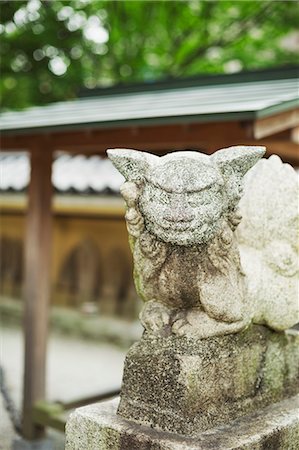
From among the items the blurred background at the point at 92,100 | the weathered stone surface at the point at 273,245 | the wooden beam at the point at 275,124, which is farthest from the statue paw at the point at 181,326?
the blurred background at the point at 92,100

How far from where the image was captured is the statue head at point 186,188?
2531mm

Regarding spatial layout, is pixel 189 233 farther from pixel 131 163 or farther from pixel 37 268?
pixel 37 268

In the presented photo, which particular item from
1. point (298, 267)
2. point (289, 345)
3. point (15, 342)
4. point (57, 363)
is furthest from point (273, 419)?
point (15, 342)

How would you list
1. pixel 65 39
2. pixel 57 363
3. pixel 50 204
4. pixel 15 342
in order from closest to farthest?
1. pixel 50 204
2. pixel 57 363
3. pixel 15 342
4. pixel 65 39

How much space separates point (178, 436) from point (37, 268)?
11.3 feet

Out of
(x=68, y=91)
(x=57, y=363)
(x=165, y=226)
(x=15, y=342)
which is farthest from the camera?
(x=68, y=91)

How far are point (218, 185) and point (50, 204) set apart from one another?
11.3 ft

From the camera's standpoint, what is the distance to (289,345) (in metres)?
3.14

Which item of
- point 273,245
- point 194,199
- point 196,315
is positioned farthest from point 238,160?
point 196,315

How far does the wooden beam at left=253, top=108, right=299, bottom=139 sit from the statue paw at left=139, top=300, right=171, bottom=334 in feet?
5.74

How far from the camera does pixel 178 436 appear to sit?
255 centimetres

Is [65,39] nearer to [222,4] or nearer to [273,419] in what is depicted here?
[222,4]

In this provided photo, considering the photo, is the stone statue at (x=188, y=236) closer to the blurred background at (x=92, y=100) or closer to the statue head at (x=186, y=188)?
the statue head at (x=186, y=188)

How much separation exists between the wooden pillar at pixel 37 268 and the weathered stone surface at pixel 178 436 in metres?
2.96
